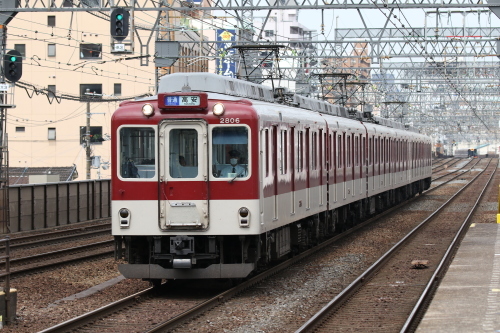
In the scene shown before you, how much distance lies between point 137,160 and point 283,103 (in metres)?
4.85

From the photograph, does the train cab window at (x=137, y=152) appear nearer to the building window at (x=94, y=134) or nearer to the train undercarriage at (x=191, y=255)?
the train undercarriage at (x=191, y=255)

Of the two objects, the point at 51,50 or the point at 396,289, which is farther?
the point at 51,50

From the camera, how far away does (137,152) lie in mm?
12062

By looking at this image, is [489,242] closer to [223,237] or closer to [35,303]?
[223,237]

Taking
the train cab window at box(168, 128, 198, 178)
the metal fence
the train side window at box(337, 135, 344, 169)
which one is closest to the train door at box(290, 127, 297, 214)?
the train cab window at box(168, 128, 198, 178)

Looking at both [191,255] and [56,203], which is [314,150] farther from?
[56,203]

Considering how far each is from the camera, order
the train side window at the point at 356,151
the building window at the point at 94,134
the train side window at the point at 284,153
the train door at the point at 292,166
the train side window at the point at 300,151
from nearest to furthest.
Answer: the train side window at the point at 284,153 < the train door at the point at 292,166 < the train side window at the point at 300,151 < the train side window at the point at 356,151 < the building window at the point at 94,134

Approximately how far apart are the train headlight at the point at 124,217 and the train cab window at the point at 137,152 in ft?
1.52

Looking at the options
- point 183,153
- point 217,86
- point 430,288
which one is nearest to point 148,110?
point 183,153

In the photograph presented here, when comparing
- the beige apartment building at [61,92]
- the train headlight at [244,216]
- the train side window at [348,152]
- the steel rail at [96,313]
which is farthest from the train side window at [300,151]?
the beige apartment building at [61,92]

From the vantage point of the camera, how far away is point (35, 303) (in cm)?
1148

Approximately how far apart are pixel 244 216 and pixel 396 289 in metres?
2.46

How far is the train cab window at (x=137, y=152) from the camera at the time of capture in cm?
1199

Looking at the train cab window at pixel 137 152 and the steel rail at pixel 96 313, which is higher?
the train cab window at pixel 137 152
